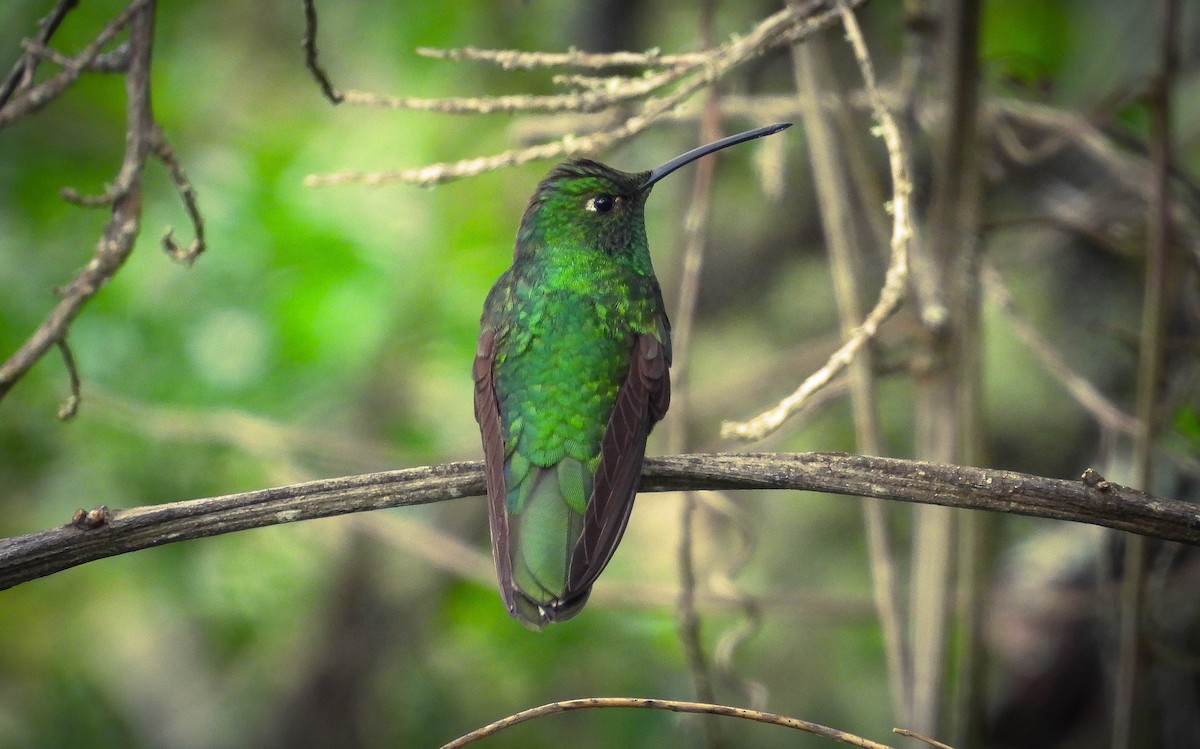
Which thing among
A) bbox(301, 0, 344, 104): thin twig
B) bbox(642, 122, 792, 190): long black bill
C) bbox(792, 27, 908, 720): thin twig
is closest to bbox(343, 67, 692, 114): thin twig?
bbox(301, 0, 344, 104): thin twig

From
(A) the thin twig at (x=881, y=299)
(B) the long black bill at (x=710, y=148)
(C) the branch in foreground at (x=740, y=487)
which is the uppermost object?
(B) the long black bill at (x=710, y=148)

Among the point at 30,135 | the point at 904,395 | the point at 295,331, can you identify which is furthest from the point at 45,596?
the point at 904,395

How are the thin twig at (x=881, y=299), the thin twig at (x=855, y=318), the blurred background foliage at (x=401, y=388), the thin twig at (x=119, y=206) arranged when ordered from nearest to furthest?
the thin twig at (x=881, y=299), the thin twig at (x=119, y=206), the thin twig at (x=855, y=318), the blurred background foliage at (x=401, y=388)

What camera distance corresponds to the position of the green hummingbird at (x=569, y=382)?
2416mm

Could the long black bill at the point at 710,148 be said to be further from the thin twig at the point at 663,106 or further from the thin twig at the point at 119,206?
the thin twig at the point at 119,206

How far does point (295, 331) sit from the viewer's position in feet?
16.7

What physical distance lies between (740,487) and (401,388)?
145 inches

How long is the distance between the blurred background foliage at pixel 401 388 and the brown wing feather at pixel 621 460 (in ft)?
5.65

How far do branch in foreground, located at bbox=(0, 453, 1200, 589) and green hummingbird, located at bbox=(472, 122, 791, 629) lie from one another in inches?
15.3

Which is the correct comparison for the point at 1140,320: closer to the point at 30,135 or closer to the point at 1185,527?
the point at 1185,527

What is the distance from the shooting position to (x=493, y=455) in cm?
Answer: 260

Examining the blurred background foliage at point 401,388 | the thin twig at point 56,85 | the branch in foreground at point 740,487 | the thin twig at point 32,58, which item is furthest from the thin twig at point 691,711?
the blurred background foliage at point 401,388

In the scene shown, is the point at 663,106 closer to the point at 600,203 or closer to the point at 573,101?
the point at 573,101

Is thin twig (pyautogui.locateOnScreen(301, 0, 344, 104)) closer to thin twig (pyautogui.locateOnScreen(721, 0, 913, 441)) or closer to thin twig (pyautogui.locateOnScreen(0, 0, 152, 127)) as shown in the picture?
thin twig (pyautogui.locateOnScreen(0, 0, 152, 127))
